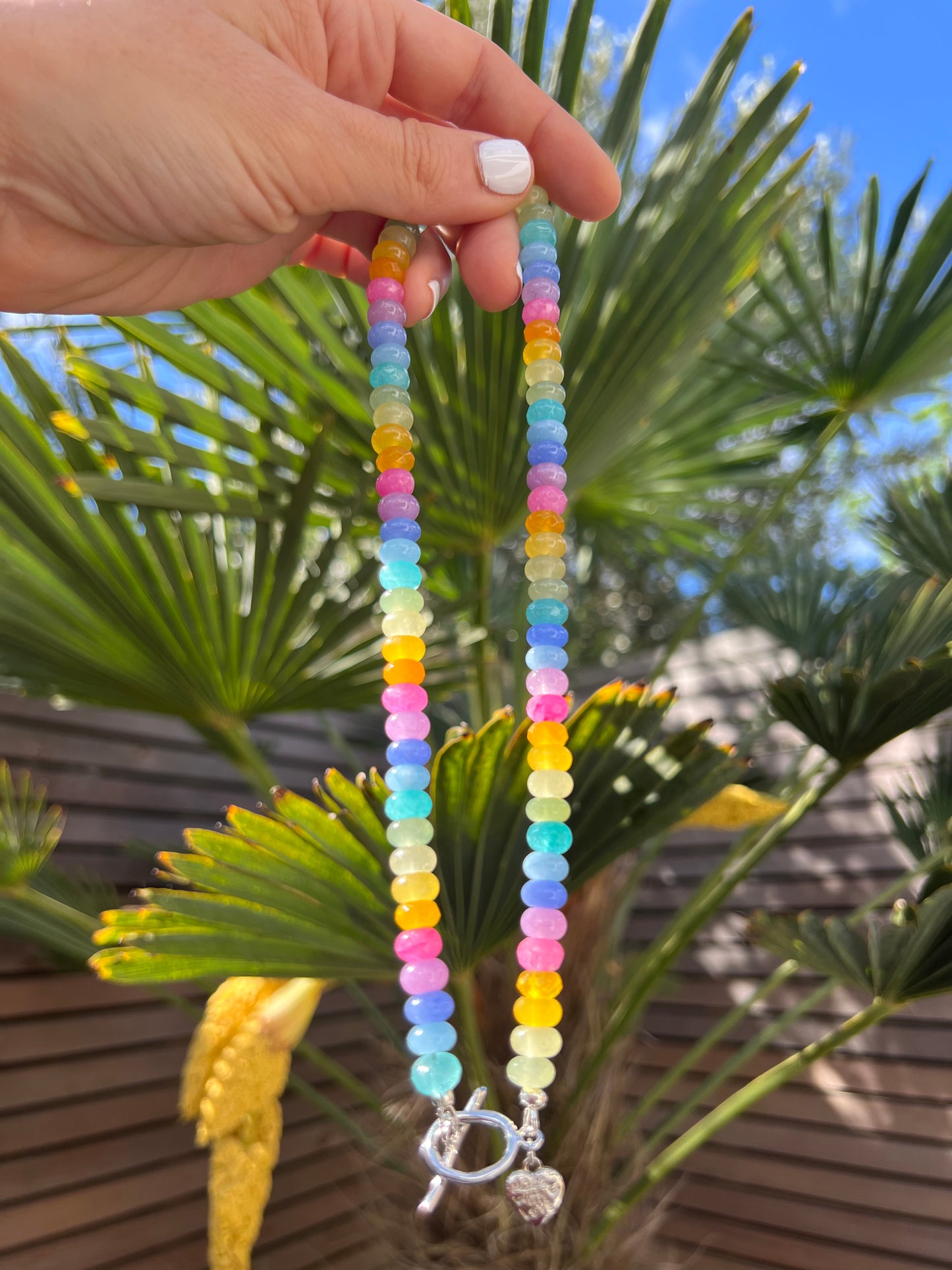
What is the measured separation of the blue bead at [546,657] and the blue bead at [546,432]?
0.60ft

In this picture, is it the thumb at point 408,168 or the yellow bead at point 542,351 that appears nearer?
the thumb at point 408,168

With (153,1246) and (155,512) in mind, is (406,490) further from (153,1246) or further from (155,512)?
(153,1246)

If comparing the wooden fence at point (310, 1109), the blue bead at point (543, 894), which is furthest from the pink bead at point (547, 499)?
the wooden fence at point (310, 1109)

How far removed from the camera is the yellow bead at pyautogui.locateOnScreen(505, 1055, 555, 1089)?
61cm

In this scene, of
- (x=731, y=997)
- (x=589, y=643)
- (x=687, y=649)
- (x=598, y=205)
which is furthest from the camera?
(x=589, y=643)

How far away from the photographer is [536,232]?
0.74 m

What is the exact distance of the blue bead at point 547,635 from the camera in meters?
0.69

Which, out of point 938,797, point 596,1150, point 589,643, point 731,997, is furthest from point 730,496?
point 596,1150

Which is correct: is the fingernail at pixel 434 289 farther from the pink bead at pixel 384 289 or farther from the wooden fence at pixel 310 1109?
the wooden fence at pixel 310 1109

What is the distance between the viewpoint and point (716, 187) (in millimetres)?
923

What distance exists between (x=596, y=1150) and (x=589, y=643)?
1918 millimetres

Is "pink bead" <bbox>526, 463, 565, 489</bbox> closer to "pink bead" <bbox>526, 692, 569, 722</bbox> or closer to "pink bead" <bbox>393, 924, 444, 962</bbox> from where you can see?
"pink bead" <bbox>526, 692, 569, 722</bbox>

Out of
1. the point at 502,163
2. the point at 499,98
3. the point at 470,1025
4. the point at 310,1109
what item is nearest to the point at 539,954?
the point at 470,1025

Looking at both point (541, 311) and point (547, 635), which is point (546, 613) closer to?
point (547, 635)
